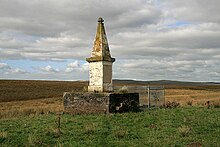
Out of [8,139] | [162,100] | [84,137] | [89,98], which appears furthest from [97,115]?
[162,100]

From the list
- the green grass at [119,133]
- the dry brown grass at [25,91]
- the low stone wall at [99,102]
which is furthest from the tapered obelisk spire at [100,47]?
the dry brown grass at [25,91]

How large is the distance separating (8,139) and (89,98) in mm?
6628

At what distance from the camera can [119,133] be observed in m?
10.4

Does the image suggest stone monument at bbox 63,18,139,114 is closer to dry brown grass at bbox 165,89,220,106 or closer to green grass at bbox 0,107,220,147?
green grass at bbox 0,107,220,147

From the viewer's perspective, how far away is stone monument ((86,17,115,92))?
55.4 feet

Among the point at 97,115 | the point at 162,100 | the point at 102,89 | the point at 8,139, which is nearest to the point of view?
the point at 8,139

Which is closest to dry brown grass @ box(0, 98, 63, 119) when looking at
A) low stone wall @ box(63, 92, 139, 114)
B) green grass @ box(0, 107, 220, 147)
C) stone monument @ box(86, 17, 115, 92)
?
low stone wall @ box(63, 92, 139, 114)

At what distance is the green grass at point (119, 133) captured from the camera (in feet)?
30.8

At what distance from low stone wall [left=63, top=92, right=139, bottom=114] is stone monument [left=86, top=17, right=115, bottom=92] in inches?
37.0

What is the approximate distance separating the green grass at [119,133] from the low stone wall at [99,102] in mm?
1774

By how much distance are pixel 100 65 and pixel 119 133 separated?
713 centimetres

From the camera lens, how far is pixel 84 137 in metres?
10.2

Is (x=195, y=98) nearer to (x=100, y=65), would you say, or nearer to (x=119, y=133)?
(x=100, y=65)

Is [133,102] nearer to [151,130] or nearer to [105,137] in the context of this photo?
[151,130]
